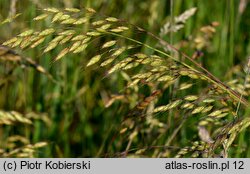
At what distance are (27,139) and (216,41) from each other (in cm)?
76

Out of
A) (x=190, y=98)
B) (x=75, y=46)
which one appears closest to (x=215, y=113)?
(x=190, y=98)

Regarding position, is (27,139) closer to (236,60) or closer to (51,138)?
(51,138)

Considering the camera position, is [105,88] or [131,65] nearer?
[131,65]

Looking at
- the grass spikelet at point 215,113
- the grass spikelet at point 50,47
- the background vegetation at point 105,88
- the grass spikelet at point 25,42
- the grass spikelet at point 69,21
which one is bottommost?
the background vegetation at point 105,88

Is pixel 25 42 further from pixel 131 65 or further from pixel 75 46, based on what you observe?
pixel 131 65

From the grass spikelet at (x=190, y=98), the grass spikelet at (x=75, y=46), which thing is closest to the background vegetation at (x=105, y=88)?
the grass spikelet at (x=190, y=98)

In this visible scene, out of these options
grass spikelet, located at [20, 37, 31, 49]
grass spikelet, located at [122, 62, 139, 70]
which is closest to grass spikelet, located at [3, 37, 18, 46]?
grass spikelet, located at [20, 37, 31, 49]

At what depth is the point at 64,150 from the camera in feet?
5.32

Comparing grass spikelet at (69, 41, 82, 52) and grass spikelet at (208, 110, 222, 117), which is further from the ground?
grass spikelet at (69, 41, 82, 52)

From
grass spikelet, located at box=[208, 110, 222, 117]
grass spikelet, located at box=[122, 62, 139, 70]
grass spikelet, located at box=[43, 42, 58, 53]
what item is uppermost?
grass spikelet, located at box=[43, 42, 58, 53]

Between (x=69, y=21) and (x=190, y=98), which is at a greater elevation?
(x=69, y=21)

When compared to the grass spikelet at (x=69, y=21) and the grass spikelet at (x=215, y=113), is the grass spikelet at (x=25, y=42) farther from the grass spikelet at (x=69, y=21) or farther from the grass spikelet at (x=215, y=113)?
the grass spikelet at (x=215, y=113)

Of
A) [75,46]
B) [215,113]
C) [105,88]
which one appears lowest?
[105,88]

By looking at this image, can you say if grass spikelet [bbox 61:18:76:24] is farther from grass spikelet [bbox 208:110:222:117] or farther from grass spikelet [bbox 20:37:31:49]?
grass spikelet [bbox 208:110:222:117]
